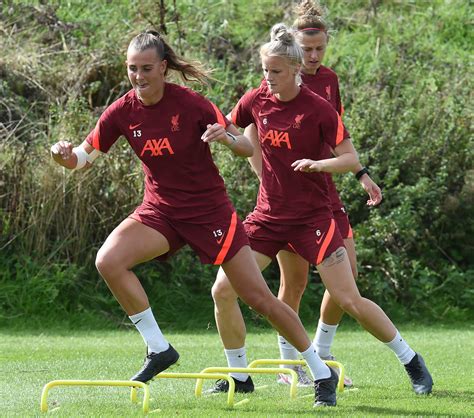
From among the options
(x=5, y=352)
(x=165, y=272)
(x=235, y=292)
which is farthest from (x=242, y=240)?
(x=165, y=272)

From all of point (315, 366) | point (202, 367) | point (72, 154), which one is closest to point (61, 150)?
point (72, 154)

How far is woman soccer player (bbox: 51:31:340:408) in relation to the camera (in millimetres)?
6566

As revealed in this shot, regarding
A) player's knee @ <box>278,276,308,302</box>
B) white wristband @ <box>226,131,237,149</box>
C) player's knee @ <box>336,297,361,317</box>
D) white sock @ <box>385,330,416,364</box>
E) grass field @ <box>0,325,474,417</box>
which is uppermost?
white wristband @ <box>226,131,237,149</box>

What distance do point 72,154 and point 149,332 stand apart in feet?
3.81

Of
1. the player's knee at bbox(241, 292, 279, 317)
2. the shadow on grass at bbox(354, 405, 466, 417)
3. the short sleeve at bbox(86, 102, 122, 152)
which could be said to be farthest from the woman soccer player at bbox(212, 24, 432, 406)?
the short sleeve at bbox(86, 102, 122, 152)

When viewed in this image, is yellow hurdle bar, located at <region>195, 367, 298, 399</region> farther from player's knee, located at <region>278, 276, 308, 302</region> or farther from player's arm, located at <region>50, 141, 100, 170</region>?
player's arm, located at <region>50, 141, 100, 170</region>

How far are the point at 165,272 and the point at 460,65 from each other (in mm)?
5418

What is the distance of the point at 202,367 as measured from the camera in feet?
28.9

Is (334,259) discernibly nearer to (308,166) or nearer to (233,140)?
(308,166)

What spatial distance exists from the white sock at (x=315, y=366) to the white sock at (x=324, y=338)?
1.21 metres

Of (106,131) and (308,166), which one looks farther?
(106,131)

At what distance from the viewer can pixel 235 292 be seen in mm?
6973

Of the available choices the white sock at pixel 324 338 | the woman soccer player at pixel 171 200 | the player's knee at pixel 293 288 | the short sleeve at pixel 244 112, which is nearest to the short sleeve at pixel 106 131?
the woman soccer player at pixel 171 200

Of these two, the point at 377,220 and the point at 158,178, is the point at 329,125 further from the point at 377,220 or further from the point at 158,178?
the point at 377,220
